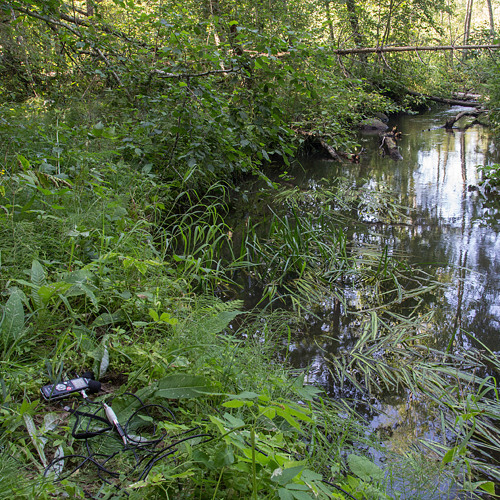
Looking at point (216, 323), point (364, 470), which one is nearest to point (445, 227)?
point (216, 323)

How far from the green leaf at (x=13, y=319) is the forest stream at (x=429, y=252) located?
63.5 inches

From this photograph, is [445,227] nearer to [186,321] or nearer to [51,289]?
[186,321]

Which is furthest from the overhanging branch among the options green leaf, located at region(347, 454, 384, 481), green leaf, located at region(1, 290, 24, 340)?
green leaf, located at region(347, 454, 384, 481)

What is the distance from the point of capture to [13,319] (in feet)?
5.87

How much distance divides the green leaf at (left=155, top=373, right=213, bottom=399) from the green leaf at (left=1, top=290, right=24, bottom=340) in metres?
0.67

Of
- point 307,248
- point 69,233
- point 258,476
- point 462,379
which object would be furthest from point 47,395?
point 307,248

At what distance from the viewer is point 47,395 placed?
1.60 meters

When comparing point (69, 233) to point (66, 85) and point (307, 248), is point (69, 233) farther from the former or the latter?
point (66, 85)

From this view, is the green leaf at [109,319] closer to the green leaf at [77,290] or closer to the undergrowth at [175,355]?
the undergrowth at [175,355]

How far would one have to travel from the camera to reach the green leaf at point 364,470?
4.86 ft

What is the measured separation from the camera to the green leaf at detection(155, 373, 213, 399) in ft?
5.34

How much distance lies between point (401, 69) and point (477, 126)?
436cm

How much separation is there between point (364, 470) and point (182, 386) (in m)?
0.76

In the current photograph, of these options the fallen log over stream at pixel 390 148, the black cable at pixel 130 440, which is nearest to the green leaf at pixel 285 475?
the black cable at pixel 130 440
